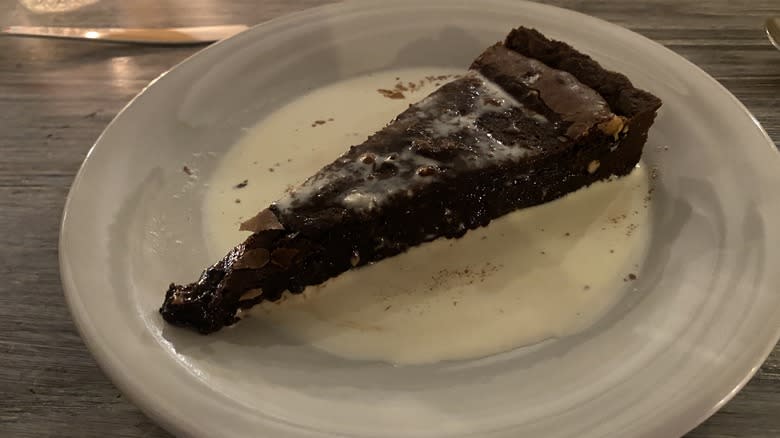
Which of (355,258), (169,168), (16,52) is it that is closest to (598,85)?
(355,258)

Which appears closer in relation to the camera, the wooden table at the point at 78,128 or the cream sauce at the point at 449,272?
the wooden table at the point at 78,128

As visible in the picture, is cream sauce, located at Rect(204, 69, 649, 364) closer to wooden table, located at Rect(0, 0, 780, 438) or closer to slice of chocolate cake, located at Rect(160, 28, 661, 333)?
slice of chocolate cake, located at Rect(160, 28, 661, 333)

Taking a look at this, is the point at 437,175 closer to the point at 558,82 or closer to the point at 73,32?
the point at 558,82

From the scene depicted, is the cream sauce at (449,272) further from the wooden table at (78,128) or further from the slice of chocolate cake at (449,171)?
the wooden table at (78,128)

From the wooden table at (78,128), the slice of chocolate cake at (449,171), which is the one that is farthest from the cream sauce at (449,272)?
the wooden table at (78,128)

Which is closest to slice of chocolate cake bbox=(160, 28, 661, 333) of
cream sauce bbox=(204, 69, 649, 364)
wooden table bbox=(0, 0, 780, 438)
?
cream sauce bbox=(204, 69, 649, 364)

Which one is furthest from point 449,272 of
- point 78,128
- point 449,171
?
point 78,128
